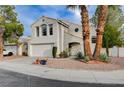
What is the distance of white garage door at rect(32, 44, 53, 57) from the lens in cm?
2892

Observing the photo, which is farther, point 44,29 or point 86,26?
point 44,29

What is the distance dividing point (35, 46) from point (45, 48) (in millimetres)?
1926

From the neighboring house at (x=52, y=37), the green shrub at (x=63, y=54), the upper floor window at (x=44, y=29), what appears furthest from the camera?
the upper floor window at (x=44, y=29)

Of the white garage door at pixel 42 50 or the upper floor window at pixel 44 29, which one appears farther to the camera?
the upper floor window at pixel 44 29

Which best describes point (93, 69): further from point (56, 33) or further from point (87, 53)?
point (56, 33)

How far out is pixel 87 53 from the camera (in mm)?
18469

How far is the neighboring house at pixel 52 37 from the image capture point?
2819 centimetres

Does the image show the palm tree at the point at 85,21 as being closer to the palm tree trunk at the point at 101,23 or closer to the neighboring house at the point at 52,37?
the palm tree trunk at the point at 101,23

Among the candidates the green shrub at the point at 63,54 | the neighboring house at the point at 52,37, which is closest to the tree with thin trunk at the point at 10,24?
the neighboring house at the point at 52,37

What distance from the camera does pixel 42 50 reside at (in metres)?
29.9

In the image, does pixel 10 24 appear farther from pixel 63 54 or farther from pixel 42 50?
pixel 63 54

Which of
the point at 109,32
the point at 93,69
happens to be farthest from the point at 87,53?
the point at 109,32

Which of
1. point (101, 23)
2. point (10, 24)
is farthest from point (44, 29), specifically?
point (101, 23)

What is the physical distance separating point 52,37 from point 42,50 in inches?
104
